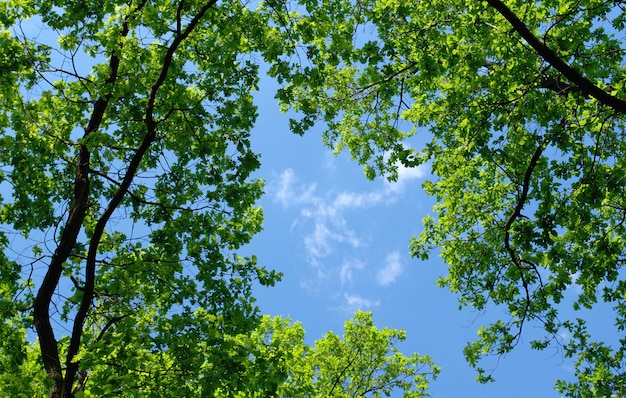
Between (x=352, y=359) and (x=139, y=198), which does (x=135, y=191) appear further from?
(x=352, y=359)

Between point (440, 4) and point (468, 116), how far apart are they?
13.0ft

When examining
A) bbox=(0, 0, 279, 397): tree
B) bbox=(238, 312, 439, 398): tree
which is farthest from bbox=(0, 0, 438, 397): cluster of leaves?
bbox=(238, 312, 439, 398): tree

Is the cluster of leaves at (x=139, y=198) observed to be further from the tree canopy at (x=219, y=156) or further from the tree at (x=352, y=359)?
the tree at (x=352, y=359)

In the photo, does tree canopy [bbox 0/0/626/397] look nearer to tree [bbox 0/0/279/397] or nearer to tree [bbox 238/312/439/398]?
tree [bbox 0/0/279/397]

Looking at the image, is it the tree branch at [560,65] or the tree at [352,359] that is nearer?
the tree branch at [560,65]

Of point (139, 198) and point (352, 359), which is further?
point (352, 359)

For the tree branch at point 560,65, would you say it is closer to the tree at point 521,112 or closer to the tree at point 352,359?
the tree at point 521,112

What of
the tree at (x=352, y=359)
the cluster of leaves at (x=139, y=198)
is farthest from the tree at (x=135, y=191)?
the tree at (x=352, y=359)

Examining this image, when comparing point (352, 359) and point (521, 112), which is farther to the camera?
point (352, 359)

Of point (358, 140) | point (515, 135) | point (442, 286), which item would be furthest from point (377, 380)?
point (515, 135)

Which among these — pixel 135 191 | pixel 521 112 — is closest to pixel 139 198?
pixel 135 191

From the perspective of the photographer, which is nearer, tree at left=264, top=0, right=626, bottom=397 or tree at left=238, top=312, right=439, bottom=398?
tree at left=264, top=0, right=626, bottom=397

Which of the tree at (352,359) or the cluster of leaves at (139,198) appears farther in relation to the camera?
the tree at (352,359)

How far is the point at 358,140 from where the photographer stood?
1530 centimetres
